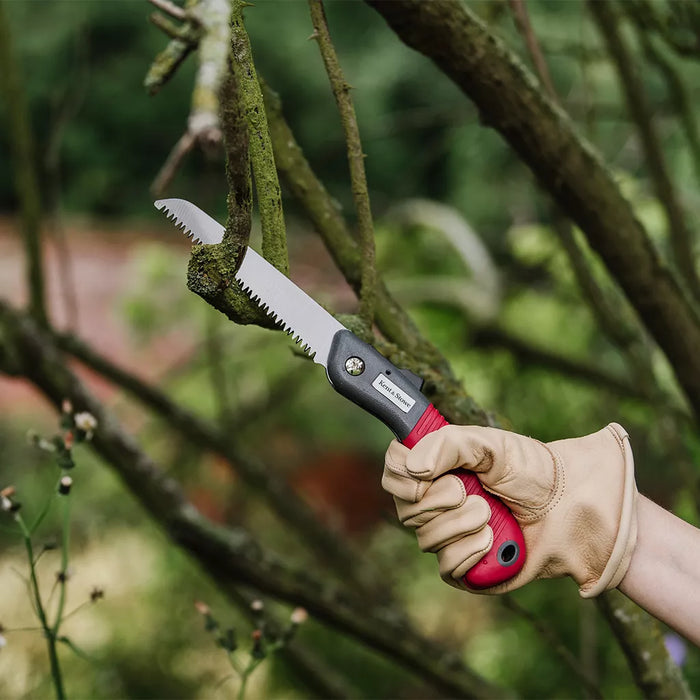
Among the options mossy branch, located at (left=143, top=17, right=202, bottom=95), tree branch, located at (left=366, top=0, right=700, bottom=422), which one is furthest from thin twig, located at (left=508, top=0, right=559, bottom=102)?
mossy branch, located at (left=143, top=17, right=202, bottom=95)

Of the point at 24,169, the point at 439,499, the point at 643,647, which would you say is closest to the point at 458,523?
the point at 439,499

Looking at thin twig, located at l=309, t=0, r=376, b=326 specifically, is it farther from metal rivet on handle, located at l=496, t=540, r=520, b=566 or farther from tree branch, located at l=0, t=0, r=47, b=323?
tree branch, located at l=0, t=0, r=47, b=323

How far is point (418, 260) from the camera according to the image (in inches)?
123

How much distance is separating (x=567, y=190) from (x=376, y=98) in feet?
19.9

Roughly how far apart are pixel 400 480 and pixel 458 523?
0.21 ft

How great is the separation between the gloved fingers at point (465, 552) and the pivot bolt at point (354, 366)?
0.18 metres

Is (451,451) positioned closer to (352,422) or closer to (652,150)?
(652,150)

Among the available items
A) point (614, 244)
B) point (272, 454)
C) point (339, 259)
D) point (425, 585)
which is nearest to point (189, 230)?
point (339, 259)

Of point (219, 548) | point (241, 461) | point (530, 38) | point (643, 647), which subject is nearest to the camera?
point (643, 647)

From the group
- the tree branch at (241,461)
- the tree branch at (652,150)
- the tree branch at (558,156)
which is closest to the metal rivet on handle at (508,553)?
the tree branch at (558,156)

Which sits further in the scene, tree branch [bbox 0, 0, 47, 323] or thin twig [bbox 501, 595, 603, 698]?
tree branch [bbox 0, 0, 47, 323]

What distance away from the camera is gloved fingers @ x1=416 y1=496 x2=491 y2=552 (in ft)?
2.44

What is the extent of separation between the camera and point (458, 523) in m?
0.74

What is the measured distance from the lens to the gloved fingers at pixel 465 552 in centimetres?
75
